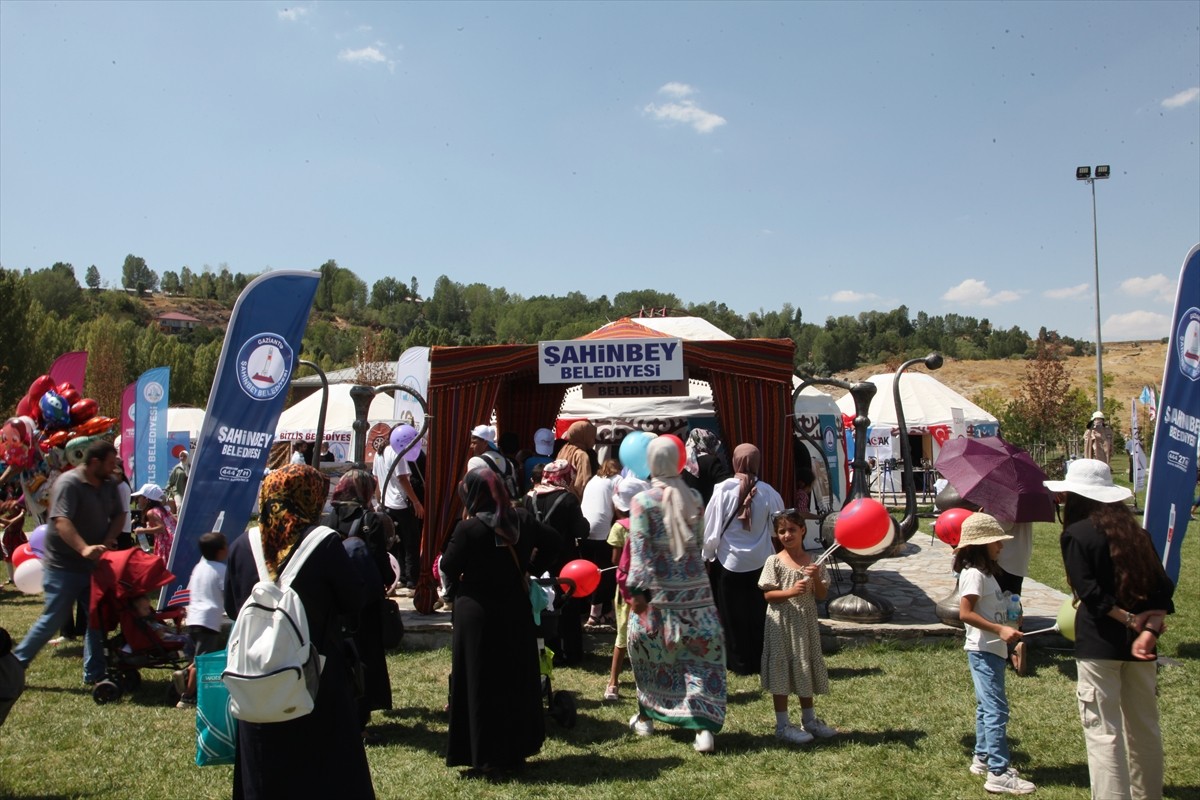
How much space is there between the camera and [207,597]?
5594 mm

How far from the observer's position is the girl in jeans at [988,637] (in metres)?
4.21

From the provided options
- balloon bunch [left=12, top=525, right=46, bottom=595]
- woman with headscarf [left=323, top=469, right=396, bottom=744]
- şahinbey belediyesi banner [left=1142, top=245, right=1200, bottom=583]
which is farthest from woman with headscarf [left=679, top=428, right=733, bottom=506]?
balloon bunch [left=12, top=525, right=46, bottom=595]

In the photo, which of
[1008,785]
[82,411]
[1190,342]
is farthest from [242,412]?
[1190,342]

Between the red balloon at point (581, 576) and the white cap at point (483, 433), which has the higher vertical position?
the white cap at point (483, 433)

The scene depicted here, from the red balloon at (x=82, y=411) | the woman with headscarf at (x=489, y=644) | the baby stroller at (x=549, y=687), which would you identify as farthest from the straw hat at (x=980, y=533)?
the red balloon at (x=82, y=411)

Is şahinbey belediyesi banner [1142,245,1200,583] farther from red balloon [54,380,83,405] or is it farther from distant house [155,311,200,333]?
distant house [155,311,200,333]

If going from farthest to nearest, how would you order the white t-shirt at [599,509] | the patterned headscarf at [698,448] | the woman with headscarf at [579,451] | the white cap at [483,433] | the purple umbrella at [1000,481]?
the woman with headscarf at [579,451]
the white cap at [483,433]
the patterned headscarf at [698,448]
the white t-shirt at [599,509]
the purple umbrella at [1000,481]

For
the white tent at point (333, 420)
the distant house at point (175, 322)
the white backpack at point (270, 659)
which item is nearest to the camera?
the white backpack at point (270, 659)

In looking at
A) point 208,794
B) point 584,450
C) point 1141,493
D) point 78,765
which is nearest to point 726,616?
point 584,450

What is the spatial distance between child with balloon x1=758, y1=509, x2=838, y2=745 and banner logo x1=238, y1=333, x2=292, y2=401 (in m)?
4.90

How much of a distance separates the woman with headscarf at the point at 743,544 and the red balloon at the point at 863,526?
75 cm

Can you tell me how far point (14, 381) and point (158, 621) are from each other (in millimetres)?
36765

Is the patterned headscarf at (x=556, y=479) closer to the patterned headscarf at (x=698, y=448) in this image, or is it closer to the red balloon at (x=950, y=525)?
the patterned headscarf at (x=698, y=448)

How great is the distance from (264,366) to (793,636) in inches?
206
